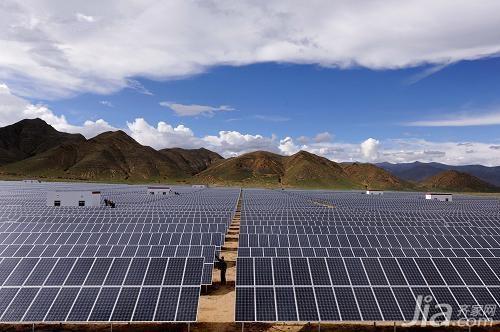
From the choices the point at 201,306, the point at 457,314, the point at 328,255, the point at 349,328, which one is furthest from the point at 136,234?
the point at 457,314

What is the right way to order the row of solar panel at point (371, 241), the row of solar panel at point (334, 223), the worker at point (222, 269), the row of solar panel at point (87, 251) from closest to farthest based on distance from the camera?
the row of solar panel at point (87, 251) < the worker at point (222, 269) < the row of solar panel at point (371, 241) < the row of solar panel at point (334, 223)

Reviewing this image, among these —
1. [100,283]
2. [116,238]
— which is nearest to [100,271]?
[100,283]

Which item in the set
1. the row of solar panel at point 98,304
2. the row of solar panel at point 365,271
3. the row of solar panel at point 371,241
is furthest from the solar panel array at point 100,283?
the row of solar panel at point 371,241

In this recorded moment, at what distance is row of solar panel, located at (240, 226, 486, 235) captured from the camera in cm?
2789

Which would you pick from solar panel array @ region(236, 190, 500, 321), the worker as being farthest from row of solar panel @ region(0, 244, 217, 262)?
solar panel array @ region(236, 190, 500, 321)

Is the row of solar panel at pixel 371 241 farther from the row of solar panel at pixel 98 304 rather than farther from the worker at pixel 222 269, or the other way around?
the row of solar panel at pixel 98 304

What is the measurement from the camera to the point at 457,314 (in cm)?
1453

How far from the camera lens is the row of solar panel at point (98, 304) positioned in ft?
45.6

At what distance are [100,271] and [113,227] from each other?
13.5 m

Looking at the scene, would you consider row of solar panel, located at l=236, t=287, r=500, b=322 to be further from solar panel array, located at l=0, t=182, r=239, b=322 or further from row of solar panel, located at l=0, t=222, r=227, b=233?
row of solar panel, located at l=0, t=222, r=227, b=233

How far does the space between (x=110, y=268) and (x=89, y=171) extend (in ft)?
615

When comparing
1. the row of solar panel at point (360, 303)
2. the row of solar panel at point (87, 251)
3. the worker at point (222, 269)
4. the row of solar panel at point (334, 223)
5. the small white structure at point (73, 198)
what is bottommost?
the worker at point (222, 269)

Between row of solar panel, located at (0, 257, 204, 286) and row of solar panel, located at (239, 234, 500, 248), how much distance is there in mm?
7117

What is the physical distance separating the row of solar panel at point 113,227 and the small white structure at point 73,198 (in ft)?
81.7
